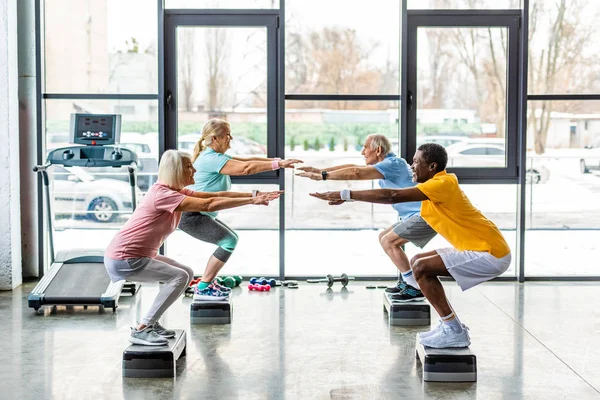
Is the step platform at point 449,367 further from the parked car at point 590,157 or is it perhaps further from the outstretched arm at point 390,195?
the parked car at point 590,157

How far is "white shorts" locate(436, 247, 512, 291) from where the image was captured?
4.93 metres

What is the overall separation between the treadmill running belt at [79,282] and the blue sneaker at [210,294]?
0.88m

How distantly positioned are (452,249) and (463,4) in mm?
3633

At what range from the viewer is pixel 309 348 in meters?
5.68

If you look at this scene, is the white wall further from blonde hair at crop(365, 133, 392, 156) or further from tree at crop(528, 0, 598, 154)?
tree at crop(528, 0, 598, 154)

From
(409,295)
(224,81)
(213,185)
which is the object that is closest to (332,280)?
(409,295)

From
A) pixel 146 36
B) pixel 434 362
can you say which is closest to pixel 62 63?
pixel 146 36

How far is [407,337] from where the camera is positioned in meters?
5.97

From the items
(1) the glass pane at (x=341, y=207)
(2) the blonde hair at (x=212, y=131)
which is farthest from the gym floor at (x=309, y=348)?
(2) the blonde hair at (x=212, y=131)

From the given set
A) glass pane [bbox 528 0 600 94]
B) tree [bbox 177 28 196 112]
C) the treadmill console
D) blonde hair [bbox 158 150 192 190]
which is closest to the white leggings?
blonde hair [bbox 158 150 192 190]

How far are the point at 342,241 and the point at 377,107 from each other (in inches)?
53.4

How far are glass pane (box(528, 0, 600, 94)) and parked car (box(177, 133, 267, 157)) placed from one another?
8.68 feet

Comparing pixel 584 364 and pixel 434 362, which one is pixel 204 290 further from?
pixel 584 364

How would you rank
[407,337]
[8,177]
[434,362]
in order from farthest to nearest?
[8,177], [407,337], [434,362]
